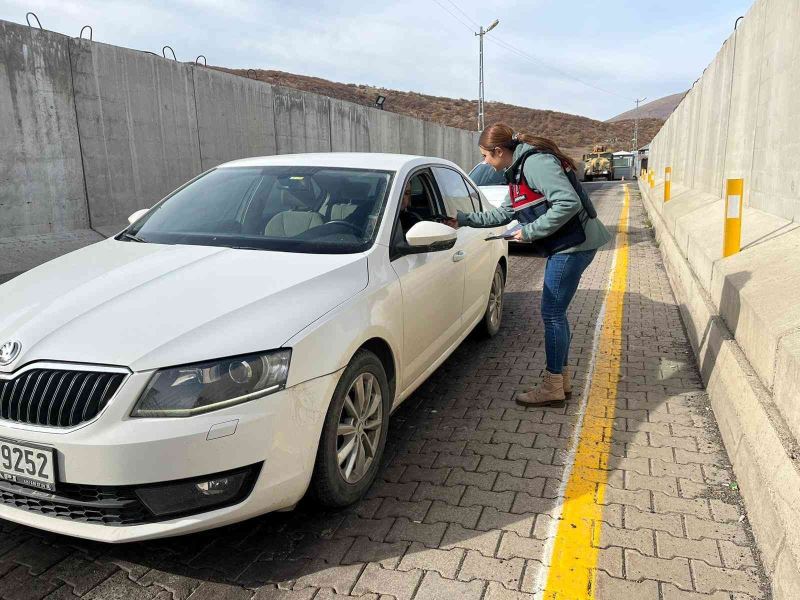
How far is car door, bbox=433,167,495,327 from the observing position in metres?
4.77

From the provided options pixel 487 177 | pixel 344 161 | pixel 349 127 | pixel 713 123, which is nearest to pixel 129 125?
pixel 487 177

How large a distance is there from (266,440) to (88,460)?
0.61m

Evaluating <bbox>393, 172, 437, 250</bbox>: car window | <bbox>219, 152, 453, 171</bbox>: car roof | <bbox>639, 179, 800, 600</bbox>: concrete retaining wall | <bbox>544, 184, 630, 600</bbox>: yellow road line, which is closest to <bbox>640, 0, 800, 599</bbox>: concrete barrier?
<bbox>639, 179, 800, 600</bbox>: concrete retaining wall

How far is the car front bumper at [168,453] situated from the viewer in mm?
2293

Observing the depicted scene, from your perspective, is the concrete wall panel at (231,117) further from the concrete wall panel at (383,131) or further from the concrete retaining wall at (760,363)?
the concrete retaining wall at (760,363)

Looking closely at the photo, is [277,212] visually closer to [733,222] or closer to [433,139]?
[733,222]

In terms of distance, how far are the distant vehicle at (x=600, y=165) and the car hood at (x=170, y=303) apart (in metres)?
52.0

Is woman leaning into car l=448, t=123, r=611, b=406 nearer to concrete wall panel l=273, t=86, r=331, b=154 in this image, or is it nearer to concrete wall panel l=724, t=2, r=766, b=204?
concrete wall panel l=724, t=2, r=766, b=204

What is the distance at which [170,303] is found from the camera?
2711 millimetres

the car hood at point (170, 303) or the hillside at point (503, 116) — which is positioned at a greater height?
the hillside at point (503, 116)

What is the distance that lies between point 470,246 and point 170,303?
2.63 meters

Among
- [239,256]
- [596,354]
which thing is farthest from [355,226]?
[596,354]

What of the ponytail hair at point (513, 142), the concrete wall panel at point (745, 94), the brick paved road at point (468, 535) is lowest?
the brick paved road at point (468, 535)

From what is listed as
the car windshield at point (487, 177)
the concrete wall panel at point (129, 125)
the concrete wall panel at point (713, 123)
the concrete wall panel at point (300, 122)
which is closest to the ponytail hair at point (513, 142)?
the concrete wall panel at point (713, 123)
